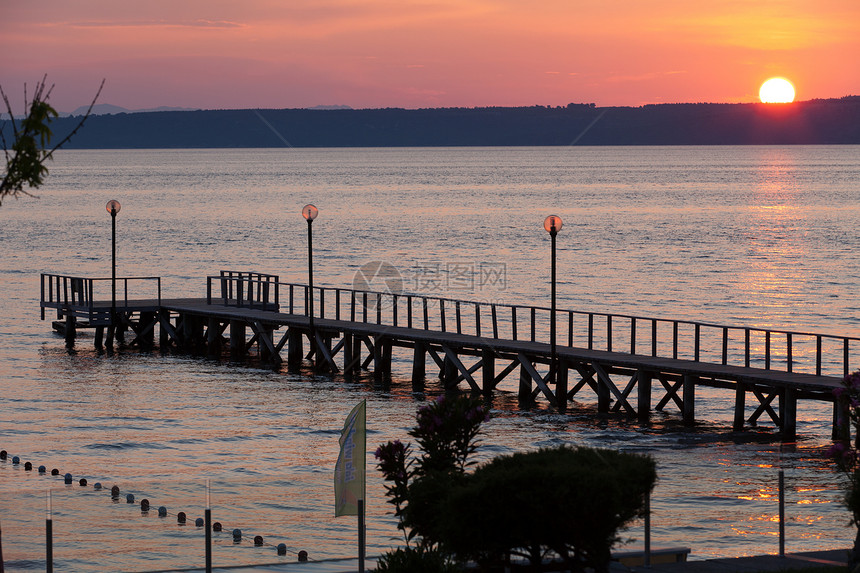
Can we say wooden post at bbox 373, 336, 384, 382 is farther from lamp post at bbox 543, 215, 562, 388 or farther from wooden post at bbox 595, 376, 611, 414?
wooden post at bbox 595, 376, 611, 414

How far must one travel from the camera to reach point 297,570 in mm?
12852

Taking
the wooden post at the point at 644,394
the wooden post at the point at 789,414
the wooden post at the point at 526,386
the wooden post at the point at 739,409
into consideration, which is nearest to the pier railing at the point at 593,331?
the wooden post at the point at 526,386

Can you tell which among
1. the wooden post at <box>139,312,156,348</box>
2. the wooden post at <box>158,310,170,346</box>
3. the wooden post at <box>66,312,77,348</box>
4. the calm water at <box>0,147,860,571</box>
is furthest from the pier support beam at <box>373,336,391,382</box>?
the wooden post at <box>66,312,77,348</box>

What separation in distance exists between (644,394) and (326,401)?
874 centimetres

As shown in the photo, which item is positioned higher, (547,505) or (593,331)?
(547,505)

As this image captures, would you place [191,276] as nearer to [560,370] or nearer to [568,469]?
[560,370]

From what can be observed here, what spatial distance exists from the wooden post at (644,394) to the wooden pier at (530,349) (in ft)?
0.08

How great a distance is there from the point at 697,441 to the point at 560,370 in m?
4.83

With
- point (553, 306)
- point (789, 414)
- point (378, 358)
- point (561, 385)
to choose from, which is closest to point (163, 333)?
point (378, 358)

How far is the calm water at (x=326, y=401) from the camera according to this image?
14.0 meters

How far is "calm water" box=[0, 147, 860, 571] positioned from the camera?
46.0ft

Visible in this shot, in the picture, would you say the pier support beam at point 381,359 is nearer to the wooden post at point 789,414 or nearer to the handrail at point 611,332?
the handrail at point 611,332

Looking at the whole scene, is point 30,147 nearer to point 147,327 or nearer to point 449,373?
point 449,373

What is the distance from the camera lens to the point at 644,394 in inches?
1188
